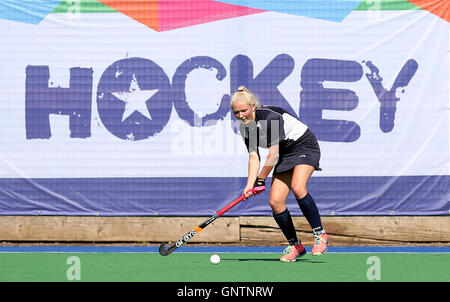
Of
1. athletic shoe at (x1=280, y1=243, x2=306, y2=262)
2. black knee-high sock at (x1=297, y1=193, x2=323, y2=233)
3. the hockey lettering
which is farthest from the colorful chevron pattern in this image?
athletic shoe at (x1=280, y1=243, x2=306, y2=262)

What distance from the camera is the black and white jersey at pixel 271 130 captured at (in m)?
7.30

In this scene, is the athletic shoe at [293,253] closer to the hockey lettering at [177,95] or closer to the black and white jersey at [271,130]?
the black and white jersey at [271,130]

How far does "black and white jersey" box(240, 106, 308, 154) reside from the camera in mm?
7301

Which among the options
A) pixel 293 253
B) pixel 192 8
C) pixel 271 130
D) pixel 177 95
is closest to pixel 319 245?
pixel 293 253

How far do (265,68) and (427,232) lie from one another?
259cm

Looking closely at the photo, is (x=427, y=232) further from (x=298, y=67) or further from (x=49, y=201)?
(x=49, y=201)

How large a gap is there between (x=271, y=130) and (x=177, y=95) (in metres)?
2.62

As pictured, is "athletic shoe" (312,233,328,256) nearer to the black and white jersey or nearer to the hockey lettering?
the black and white jersey

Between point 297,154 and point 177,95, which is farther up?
point 177,95

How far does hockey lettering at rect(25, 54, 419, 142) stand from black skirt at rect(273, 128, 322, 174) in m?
1.98

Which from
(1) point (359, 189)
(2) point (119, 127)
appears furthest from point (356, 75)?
(2) point (119, 127)

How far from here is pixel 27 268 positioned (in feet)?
24.2

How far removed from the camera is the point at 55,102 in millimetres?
9758

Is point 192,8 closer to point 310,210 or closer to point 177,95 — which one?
point 177,95
